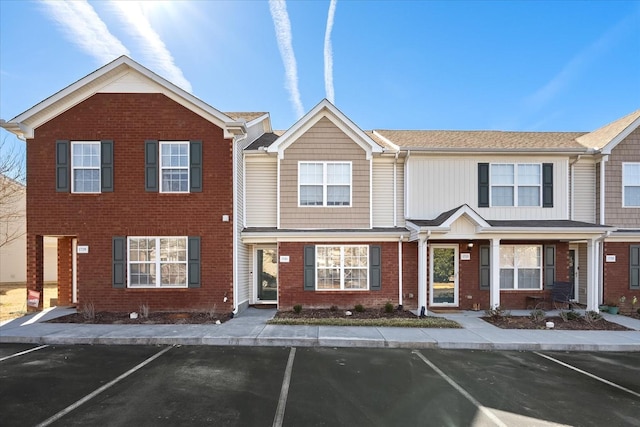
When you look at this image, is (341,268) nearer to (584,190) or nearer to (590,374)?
(590,374)

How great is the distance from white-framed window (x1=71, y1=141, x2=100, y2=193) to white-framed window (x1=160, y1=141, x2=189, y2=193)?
82.7 inches

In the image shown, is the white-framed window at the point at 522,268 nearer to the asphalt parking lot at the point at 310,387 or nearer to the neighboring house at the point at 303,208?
the neighboring house at the point at 303,208

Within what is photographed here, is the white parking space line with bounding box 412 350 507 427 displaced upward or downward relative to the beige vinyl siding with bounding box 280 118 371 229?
downward

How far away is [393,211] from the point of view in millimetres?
11828

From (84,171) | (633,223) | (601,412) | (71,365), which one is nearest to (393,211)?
(601,412)

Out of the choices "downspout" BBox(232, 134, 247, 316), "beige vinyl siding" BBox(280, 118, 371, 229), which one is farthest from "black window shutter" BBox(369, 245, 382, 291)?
"downspout" BBox(232, 134, 247, 316)

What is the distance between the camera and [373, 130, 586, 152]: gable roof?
11.6 metres

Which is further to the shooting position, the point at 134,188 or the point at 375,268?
the point at 375,268

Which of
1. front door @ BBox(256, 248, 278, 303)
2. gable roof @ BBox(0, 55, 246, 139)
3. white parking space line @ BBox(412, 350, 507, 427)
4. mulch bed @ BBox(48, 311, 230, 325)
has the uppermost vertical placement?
gable roof @ BBox(0, 55, 246, 139)

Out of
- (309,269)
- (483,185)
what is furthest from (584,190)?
(309,269)

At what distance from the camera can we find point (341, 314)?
10.6 meters

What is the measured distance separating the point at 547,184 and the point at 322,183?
8028mm

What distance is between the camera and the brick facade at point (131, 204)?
1066 centimetres

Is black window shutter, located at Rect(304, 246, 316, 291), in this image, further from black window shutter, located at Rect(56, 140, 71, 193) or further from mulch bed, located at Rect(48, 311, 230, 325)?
black window shutter, located at Rect(56, 140, 71, 193)
